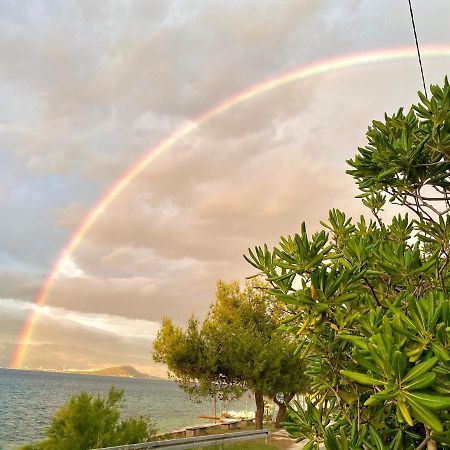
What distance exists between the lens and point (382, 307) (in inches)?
151

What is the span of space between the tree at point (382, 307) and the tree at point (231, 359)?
19.9 meters

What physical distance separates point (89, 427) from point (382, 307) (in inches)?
458

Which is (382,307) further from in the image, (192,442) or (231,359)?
(231,359)

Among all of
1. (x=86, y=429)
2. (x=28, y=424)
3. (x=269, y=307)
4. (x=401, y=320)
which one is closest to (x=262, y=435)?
(x=86, y=429)

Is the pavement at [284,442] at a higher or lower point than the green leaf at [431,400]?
lower

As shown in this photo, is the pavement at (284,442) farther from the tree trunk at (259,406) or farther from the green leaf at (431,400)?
the green leaf at (431,400)

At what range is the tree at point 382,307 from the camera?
7.55ft

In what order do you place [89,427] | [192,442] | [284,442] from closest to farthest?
1. [89,427]
2. [192,442]
3. [284,442]

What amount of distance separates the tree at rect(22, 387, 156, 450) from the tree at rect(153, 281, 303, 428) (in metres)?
11.3

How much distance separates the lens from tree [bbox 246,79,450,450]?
7.55 ft

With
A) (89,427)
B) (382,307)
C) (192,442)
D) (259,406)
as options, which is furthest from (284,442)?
(382,307)

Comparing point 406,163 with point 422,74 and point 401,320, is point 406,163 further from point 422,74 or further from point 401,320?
point 401,320

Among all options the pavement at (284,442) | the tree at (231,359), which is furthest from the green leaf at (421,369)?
the tree at (231,359)

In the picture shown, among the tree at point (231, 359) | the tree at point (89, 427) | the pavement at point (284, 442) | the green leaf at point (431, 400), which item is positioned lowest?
the pavement at point (284, 442)
